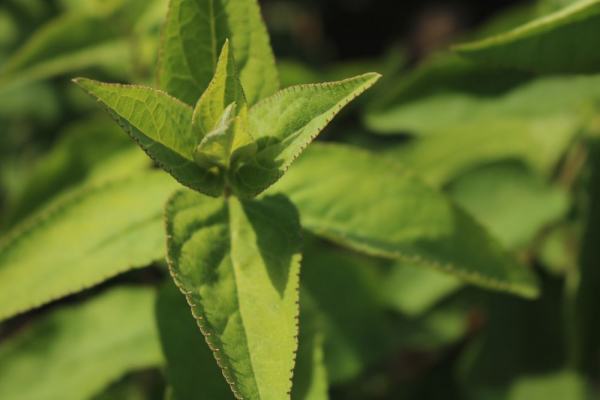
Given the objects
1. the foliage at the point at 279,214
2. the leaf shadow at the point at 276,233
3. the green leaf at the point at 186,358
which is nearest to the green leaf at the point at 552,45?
the foliage at the point at 279,214

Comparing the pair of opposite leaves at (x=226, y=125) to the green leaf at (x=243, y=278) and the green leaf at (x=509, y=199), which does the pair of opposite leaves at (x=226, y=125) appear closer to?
the green leaf at (x=243, y=278)

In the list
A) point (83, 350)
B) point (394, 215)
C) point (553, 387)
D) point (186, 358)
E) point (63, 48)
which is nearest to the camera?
point (186, 358)

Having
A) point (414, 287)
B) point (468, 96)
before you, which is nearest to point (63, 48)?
point (468, 96)

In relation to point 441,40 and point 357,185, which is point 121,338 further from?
point 441,40

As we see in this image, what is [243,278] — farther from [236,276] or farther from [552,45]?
[552,45]

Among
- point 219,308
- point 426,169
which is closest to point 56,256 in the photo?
point 219,308

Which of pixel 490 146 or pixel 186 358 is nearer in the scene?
pixel 186 358
